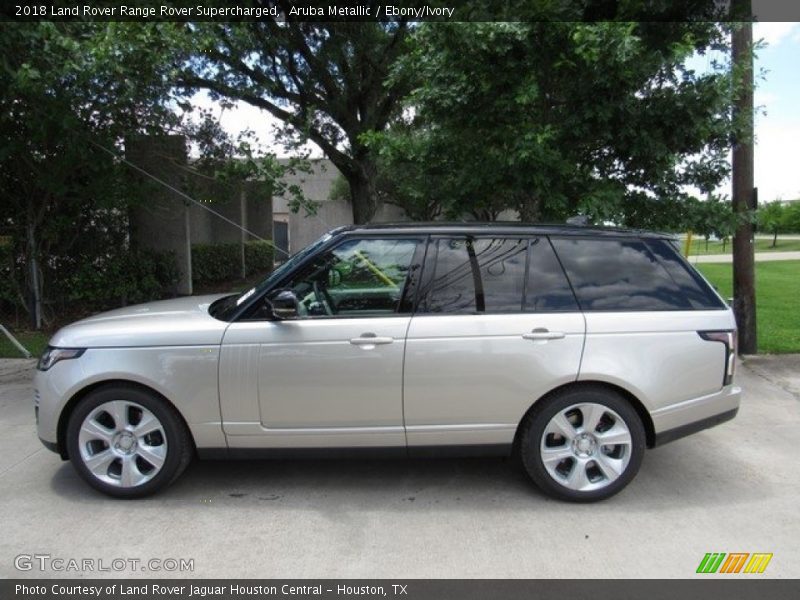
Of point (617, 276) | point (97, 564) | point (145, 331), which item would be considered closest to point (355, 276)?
point (145, 331)

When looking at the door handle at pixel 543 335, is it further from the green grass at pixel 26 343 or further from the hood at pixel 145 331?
the green grass at pixel 26 343

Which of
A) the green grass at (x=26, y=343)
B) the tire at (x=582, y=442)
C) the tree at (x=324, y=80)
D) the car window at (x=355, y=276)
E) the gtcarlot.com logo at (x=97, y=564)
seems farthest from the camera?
the tree at (x=324, y=80)

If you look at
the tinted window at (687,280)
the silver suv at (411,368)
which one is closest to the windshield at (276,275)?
the silver suv at (411,368)

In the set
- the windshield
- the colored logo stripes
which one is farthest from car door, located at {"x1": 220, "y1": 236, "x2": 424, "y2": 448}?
the colored logo stripes

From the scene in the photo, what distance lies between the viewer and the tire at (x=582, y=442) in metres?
3.87

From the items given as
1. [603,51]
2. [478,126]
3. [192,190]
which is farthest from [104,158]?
[603,51]

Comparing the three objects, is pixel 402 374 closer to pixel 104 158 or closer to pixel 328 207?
pixel 104 158

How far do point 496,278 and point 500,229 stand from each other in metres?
0.35

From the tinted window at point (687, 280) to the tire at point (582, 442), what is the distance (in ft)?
2.73

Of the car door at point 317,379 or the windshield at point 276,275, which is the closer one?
the car door at point 317,379

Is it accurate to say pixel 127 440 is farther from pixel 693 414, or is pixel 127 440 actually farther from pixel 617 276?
pixel 693 414

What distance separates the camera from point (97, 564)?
3.24m

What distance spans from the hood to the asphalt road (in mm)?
1003
